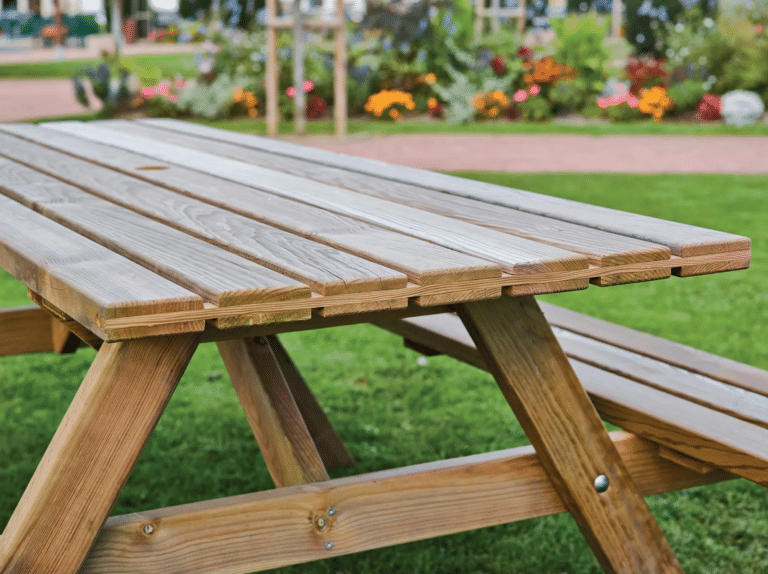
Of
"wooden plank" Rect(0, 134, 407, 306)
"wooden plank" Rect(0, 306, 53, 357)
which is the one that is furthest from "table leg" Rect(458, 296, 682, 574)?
"wooden plank" Rect(0, 306, 53, 357)

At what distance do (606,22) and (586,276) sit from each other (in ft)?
39.8

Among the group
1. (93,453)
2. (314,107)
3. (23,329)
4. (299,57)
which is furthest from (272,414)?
(314,107)

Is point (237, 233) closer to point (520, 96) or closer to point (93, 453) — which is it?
point (93, 453)

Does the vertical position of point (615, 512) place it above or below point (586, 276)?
below

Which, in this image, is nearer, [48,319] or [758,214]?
[48,319]

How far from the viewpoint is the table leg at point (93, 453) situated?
118cm

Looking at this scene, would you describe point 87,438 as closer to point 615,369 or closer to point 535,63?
point 615,369

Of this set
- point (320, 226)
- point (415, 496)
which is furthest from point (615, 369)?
point (320, 226)

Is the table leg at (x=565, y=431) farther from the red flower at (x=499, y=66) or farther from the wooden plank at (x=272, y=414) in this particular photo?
the red flower at (x=499, y=66)

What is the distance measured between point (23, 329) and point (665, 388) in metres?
1.59

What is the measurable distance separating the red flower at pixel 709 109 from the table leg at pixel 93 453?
11.1m

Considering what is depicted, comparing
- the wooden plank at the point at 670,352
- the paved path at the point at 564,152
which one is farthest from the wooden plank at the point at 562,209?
the paved path at the point at 564,152

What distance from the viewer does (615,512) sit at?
1507mm

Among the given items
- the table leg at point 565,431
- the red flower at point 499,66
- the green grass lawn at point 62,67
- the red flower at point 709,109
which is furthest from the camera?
the green grass lawn at point 62,67
